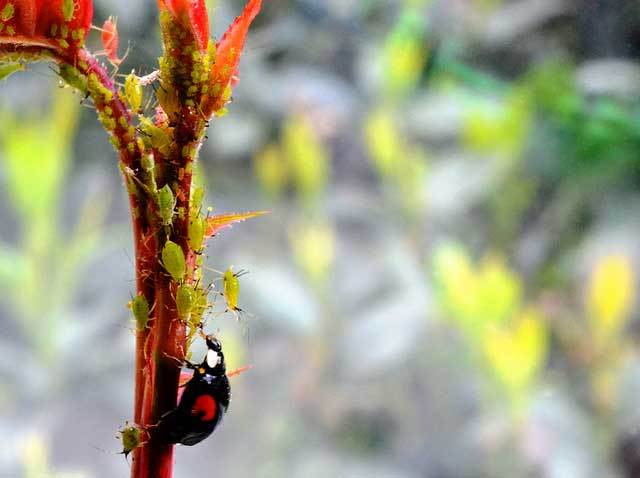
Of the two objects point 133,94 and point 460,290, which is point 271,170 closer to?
point 460,290

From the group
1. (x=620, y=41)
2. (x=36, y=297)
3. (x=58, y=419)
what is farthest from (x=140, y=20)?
(x=620, y=41)

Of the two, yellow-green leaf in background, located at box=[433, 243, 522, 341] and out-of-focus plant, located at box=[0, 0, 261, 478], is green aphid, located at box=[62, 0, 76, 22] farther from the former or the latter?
yellow-green leaf in background, located at box=[433, 243, 522, 341]

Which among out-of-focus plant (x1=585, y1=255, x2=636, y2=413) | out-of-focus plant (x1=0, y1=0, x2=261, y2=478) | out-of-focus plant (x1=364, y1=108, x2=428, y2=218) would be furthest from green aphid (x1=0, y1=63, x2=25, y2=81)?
out-of-focus plant (x1=364, y1=108, x2=428, y2=218)

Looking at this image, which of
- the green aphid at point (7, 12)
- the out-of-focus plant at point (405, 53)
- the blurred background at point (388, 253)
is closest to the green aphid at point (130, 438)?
the green aphid at point (7, 12)

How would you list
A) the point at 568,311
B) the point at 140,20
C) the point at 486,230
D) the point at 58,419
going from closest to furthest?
the point at 140,20, the point at 58,419, the point at 568,311, the point at 486,230

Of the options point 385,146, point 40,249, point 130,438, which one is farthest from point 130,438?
point 385,146

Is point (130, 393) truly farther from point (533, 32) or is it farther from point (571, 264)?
point (533, 32)
